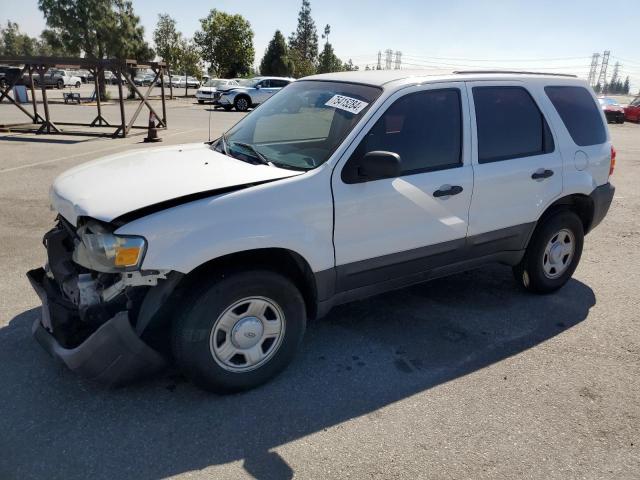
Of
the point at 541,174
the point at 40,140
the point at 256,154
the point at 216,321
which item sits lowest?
the point at 40,140

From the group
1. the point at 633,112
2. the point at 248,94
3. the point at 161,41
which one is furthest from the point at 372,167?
the point at 161,41

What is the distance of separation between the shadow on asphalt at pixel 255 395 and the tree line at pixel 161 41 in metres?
36.9

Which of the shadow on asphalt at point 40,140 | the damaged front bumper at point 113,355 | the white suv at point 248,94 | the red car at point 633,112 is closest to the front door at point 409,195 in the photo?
the damaged front bumper at point 113,355

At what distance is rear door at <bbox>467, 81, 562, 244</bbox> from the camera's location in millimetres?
3775

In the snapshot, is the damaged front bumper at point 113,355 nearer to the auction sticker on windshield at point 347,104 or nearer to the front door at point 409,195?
the front door at point 409,195

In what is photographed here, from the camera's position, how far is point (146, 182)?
3.00m

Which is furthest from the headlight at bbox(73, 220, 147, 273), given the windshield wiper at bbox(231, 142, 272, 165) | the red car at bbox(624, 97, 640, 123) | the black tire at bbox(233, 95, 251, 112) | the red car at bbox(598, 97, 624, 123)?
the red car at bbox(624, 97, 640, 123)

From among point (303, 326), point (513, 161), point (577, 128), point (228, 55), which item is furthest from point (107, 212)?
point (228, 55)

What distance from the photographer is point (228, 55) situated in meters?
42.5

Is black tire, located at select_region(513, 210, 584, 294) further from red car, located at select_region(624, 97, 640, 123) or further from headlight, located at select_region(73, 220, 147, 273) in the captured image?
red car, located at select_region(624, 97, 640, 123)

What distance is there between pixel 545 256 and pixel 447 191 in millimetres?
1503

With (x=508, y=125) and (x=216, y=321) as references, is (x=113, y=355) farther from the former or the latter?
(x=508, y=125)

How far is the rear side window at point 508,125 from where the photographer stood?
3.79m

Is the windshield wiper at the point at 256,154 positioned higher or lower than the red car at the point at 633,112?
higher
